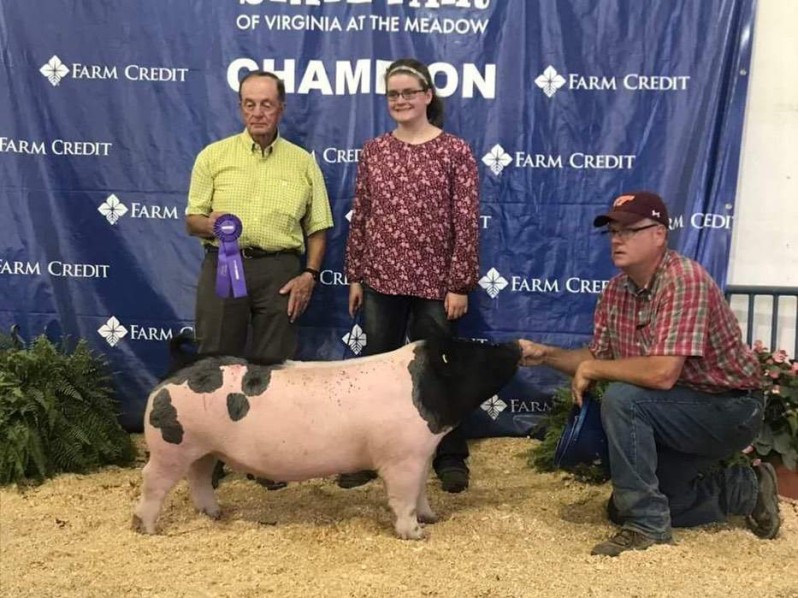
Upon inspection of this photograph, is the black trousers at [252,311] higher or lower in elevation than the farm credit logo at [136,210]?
lower

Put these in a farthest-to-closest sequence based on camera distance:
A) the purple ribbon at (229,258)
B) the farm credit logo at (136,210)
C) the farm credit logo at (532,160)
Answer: the farm credit logo at (136,210)
the farm credit logo at (532,160)
the purple ribbon at (229,258)

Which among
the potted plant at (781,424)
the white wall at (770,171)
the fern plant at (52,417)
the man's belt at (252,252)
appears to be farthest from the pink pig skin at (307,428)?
the white wall at (770,171)

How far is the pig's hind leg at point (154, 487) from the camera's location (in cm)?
291

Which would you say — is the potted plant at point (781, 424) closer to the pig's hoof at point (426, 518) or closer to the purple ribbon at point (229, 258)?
the pig's hoof at point (426, 518)

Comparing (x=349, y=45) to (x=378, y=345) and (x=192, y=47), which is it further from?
(x=378, y=345)

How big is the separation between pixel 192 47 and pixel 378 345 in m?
1.84

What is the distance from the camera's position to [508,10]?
13.4 feet

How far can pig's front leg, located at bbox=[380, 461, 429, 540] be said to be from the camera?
290cm

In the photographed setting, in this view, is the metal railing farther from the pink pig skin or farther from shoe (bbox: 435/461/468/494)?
the pink pig skin

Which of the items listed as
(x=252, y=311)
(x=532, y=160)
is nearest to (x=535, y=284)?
(x=532, y=160)

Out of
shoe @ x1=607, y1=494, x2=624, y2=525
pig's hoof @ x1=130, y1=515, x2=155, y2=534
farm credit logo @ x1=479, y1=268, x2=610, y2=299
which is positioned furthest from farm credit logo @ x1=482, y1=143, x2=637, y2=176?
pig's hoof @ x1=130, y1=515, x2=155, y2=534

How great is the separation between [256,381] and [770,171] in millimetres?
2810

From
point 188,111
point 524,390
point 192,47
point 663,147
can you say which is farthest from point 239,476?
point 663,147

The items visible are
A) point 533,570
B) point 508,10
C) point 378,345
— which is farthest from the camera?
point 508,10
